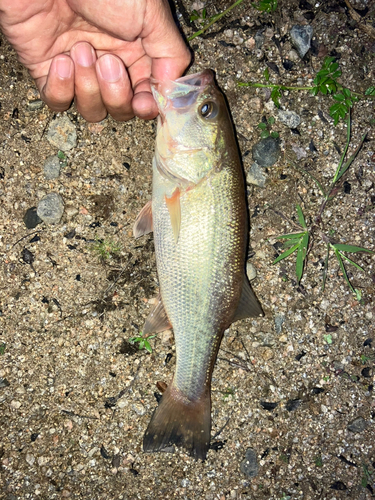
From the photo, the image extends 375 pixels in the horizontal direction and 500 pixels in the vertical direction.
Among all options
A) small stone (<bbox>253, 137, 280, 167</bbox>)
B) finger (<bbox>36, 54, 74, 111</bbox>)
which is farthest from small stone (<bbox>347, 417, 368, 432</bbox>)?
finger (<bbox>36, 54, 74, 111</bbox>)

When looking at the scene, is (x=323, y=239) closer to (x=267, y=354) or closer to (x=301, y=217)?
(x=301, y=217)

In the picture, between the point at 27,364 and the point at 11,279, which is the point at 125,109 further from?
the point at 27,364

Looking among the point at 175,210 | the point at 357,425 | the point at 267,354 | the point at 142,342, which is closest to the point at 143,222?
the point at 175,210

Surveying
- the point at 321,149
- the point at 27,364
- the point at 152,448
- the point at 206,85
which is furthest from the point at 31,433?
the point at 321,149

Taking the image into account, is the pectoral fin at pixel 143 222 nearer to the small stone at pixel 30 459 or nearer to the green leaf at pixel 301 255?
the green leaf at pixel 301 255

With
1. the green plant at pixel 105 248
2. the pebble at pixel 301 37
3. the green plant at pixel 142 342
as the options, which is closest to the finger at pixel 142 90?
the green plant at pixel 105 248

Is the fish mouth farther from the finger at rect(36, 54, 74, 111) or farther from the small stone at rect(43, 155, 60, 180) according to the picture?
the small stone at rect(43, 155, 60, 180)
